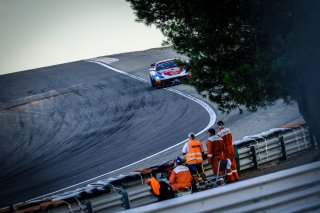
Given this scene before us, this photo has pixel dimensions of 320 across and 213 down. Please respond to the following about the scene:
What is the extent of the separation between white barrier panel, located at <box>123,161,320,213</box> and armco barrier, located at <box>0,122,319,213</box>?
169 inches


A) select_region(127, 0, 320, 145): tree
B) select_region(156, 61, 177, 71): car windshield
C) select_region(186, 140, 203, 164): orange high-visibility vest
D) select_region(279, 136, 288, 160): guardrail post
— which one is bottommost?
select_region(279, 136, 288, 160): guardrail post

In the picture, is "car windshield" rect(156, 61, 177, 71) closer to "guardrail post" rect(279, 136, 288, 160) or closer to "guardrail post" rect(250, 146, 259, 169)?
"guardrail post" rect(279, 136, 288, 160)

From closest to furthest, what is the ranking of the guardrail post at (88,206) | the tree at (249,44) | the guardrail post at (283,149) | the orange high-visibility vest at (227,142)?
the tree at (249,44), the guardrail post at (88,206), the orange high-visibility vest at (227,142), the guardrail post at (283,149)

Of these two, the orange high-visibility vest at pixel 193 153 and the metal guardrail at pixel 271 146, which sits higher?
the orange high-visibility vest at pixel 193 153

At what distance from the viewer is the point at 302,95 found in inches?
317

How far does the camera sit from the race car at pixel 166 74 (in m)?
24.7

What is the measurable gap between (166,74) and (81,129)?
659 cm

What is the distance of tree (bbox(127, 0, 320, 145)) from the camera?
22.7ft

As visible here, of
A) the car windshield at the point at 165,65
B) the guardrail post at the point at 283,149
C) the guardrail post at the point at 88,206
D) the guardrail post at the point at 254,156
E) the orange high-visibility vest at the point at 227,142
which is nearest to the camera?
the guardrail post at the point at 88,206

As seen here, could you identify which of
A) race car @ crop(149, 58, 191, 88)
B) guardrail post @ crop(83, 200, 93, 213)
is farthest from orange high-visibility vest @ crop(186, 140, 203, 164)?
race car @ crop(149, 58, 191, 88)

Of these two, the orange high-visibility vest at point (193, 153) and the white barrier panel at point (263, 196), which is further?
the orange high-visibility vest at point (193, 153)

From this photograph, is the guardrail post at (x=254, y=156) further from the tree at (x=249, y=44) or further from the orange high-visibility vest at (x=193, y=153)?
the tree at (x=249, y=44)

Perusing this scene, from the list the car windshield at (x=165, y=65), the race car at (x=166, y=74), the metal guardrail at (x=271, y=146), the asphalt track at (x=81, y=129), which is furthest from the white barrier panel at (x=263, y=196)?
the car windshield at (x=165, y=65)

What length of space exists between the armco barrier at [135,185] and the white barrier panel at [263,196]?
14.1 feet
